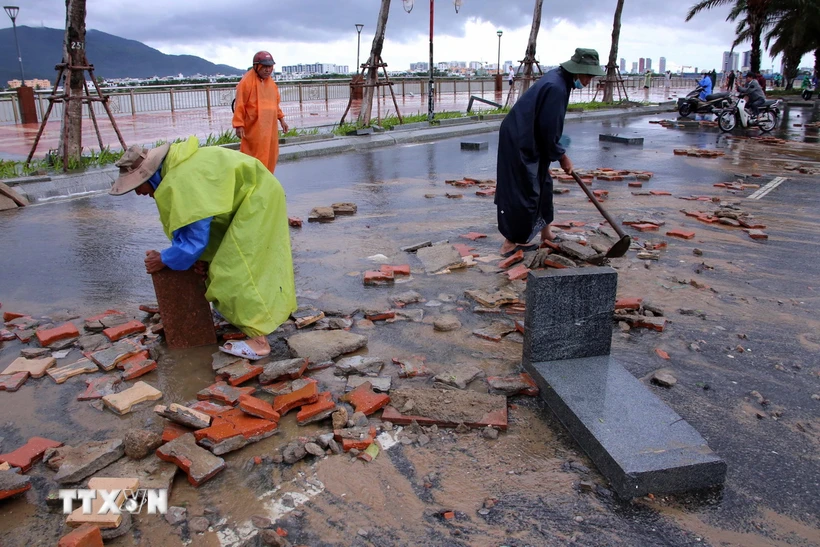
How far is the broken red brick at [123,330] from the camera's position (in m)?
4.15

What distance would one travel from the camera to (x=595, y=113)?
80.0 ft

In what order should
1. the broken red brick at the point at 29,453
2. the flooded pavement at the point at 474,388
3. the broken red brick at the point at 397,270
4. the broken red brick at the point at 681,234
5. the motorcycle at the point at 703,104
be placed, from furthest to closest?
1. the motorcycle at the point at 703,104
2. the broken red brick at the point at 681,234
3. the broken red brick at the point at 397,270
4. the broken red brick at the point at 29,453
5. the flooded pavement at the point at 474,388

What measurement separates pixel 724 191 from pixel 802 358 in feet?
19.5

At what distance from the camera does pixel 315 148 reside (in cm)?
1331

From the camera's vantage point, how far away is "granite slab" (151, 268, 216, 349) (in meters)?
3.86

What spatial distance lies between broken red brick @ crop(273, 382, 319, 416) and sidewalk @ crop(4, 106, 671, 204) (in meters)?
7.32

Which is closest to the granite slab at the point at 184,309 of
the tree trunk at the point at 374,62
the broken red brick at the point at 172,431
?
the broken red brick at the point at 172,431

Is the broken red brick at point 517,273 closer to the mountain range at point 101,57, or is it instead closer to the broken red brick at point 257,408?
the broken red brick at point 257,408

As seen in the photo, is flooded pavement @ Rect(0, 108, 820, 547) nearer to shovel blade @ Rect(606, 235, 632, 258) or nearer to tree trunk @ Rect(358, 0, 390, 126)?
shovel blade @ Rect(606, 235, 632, 258)

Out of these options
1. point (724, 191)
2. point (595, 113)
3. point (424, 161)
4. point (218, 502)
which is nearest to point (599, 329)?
point (218, 502)

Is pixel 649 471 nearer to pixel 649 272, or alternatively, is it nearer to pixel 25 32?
pixel 649 272

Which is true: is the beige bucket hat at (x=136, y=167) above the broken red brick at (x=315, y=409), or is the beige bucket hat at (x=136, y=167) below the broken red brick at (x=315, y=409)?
above

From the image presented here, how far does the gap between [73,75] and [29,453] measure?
Result: 892 centimetres

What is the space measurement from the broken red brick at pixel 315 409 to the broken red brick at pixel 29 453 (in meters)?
1.14
